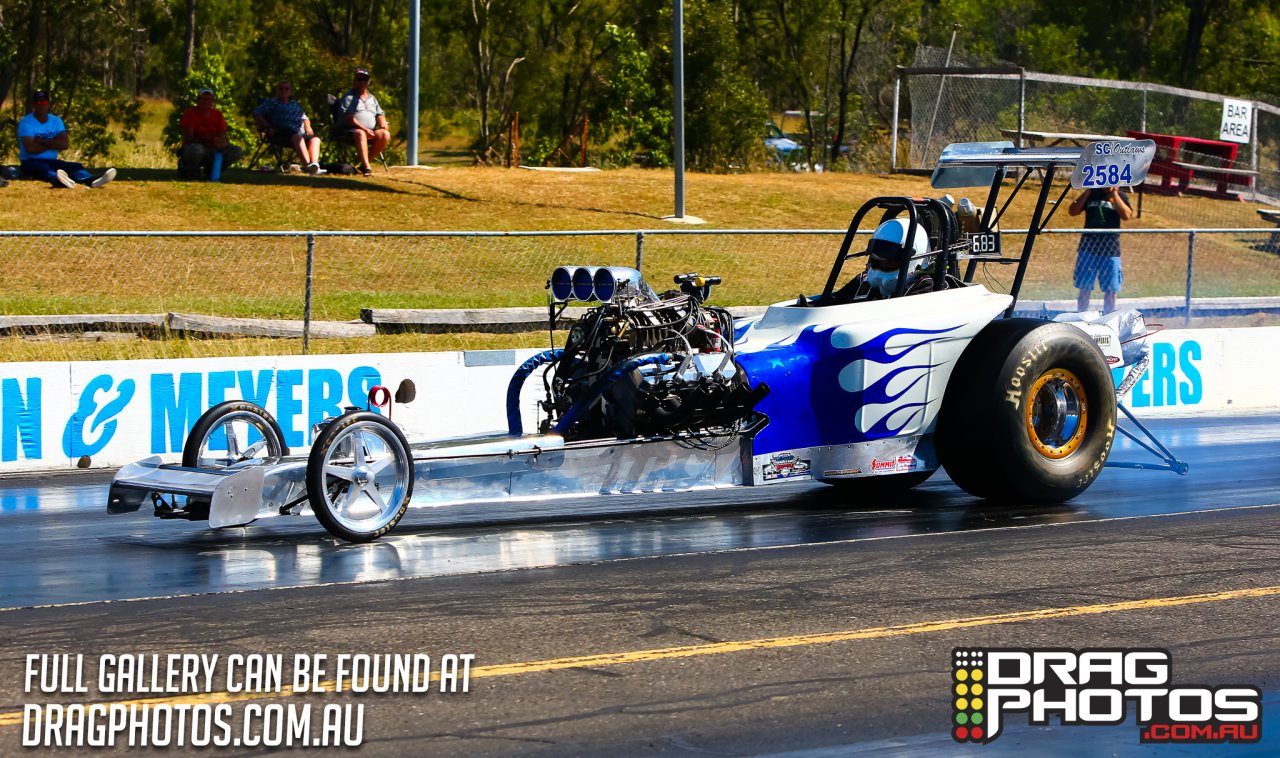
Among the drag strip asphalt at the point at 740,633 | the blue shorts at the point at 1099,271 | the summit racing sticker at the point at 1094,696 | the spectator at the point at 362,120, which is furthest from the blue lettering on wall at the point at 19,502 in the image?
the spectator at the point at 362,120

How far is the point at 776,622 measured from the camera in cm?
699

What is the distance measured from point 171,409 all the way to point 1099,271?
31.3 ft

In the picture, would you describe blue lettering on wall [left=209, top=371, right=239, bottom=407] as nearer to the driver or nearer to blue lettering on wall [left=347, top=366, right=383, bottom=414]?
blue lettering on wall [left=347, top=366, right=383, bottom=414]

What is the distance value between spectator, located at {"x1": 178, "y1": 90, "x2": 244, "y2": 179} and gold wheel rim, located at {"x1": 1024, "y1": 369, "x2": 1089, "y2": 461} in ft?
52.5

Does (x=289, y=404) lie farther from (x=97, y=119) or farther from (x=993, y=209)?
(x=97, y=119)

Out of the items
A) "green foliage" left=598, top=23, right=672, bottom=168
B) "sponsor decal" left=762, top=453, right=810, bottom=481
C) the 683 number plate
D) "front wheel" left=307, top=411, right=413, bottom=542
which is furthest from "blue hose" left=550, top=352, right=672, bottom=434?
"green foliage" left=598, top=23, right=672, bottom=168

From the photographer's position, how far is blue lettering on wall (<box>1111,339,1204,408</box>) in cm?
1608

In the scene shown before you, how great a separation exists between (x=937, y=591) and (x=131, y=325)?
10255 millimetres

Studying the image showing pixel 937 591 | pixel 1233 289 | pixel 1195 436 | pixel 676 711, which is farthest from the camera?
pixel 1233 289

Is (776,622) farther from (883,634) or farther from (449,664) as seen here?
(449,664)

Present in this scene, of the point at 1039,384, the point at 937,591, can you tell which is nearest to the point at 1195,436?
the point at 1039,384

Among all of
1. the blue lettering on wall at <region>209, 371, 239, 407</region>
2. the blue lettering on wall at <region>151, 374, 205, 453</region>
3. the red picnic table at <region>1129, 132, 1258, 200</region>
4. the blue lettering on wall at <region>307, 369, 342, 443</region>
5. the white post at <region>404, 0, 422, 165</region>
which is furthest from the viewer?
the red picnic table at <region>1129, 132, 1258, 200</region>

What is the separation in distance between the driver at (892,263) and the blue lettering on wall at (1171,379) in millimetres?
6534

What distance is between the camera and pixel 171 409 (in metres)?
12.7
